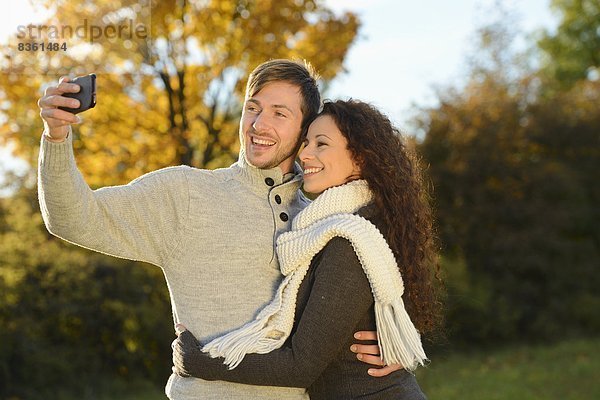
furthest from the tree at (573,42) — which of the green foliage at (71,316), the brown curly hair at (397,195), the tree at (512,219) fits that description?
the brown curly hair at (397,195)

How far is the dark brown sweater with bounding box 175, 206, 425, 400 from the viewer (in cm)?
258

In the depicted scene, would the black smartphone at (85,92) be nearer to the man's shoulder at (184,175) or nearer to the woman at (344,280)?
the man's shoulder at (184,175)

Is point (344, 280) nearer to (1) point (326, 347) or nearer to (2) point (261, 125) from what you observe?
(1) point (326, 347)

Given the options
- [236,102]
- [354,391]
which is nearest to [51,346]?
[236,102]

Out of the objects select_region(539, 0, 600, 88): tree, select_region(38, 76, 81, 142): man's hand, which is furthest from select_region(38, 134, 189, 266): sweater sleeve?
select_region(539, 0, 600, 88): tree

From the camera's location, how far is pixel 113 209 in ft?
8.80

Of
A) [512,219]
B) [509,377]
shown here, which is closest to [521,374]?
[509,377]

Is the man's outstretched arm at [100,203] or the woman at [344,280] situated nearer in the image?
the man's outstretched arm at [100,203]

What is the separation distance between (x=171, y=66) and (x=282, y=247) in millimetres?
6583

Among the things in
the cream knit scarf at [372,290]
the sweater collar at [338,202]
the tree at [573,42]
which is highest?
the tree at [573,42]

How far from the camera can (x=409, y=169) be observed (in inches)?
117

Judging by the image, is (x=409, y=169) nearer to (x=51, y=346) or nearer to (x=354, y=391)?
(x=354, y=391)

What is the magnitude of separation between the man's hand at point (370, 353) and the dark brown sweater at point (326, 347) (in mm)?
23

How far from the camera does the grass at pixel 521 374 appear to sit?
7730mm
